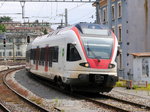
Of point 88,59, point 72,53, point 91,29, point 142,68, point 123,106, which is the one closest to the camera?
point 123,106

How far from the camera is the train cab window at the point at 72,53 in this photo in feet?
56.3

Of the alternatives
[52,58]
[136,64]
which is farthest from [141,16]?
[52,58]

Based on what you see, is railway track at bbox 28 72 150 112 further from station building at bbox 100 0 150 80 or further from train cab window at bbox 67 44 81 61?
station building at bbox 100 0 150 80

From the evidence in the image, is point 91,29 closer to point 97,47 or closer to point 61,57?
point 97,47

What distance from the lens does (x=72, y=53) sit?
57.5 feet

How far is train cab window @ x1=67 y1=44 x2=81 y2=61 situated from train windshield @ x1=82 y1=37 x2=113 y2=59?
1.56 feet

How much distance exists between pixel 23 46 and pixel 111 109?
12199 cm

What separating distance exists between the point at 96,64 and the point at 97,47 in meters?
0.80

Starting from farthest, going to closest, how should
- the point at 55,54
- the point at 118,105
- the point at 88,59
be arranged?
the point at 55,54
the point at 88,59
the point at 118,105

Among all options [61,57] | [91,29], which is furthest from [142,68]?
[91,29]

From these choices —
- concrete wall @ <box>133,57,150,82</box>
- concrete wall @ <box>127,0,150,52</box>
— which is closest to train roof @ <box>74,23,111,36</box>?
concrete wall @ <box>133,57,150,82</box>

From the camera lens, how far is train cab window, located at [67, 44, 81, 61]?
17.2m

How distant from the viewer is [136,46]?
125ft

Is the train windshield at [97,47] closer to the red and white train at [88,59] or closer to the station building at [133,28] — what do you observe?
the red and white train at [88,59]
